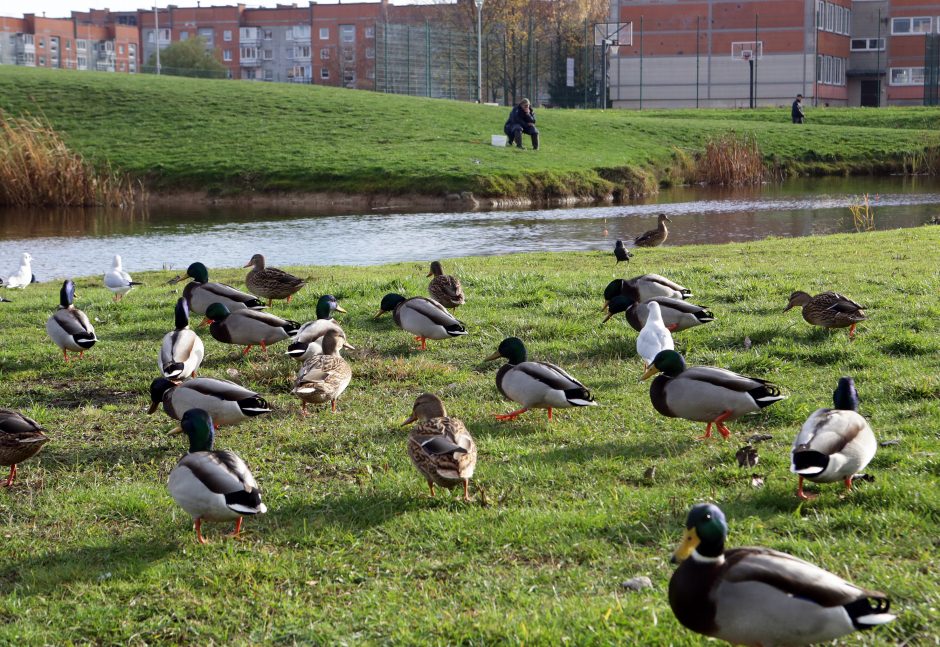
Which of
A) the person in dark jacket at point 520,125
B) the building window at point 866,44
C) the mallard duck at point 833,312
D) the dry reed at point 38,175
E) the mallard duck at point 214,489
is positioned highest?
the building window at point 866,44

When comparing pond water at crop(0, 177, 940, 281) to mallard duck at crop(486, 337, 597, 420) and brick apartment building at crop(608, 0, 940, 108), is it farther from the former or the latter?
brick apartment building at crop(608, 0, 940, 108)

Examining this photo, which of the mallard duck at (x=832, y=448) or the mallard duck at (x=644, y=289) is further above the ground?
the mallard duck at (x=644, y=289)

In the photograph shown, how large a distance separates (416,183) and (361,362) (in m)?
21.2

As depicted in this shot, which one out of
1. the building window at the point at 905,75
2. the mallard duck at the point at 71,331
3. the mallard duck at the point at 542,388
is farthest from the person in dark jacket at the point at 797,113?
the mallard duck at the point at 542,388

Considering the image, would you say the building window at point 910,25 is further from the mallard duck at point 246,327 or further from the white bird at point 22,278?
the mallard duck at point 246,327

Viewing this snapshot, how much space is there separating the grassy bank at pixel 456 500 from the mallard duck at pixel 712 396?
0.18m

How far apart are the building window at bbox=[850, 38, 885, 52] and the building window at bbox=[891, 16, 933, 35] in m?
1.18

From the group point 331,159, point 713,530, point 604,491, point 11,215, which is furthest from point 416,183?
point 713,530

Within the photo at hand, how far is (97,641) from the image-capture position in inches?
168

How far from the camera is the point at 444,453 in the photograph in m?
5.32

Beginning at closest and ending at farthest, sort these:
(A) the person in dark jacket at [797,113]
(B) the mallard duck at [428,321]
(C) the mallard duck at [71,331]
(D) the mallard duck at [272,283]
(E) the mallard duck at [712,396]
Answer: (E) the mallard duck at [712,396], (C) the mallard duck at [71,331], (B) the mallard duck at [428,321], (D) the mallard duck at [272,283], (A) the person in dark jacket at [797,113]

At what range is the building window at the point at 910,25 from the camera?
75.2 meters

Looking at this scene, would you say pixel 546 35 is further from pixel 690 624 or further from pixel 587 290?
pixel 690 624

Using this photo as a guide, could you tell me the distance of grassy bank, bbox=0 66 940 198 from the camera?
30.5 meters
